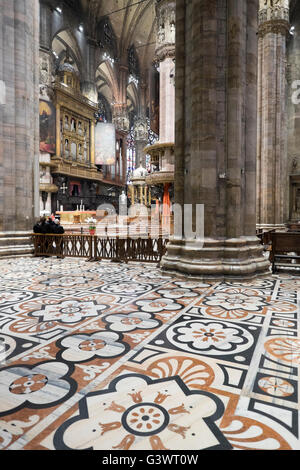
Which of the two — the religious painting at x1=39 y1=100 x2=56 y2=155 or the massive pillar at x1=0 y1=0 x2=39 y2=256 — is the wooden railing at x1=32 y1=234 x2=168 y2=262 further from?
the religious painting at x1=39 y1=100 x2=56 y2=155

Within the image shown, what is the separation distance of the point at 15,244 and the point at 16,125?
11.5ft

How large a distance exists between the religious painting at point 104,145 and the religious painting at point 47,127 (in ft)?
21.7

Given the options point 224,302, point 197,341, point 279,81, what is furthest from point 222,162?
point 279,81

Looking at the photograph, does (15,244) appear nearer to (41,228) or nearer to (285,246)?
(41,228)

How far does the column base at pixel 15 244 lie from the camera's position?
27.2 ft

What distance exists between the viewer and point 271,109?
13.5 meters

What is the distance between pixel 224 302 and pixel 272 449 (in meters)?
2.51

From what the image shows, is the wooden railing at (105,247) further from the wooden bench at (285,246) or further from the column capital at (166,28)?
the column capital at (166,28)

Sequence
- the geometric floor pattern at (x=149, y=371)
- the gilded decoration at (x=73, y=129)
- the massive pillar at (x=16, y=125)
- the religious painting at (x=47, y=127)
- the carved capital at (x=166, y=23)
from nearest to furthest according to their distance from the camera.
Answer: the geometric floor pattern at (x=149, y=371) → the massive pillar at (x=16, y=125) → the carved capital at (x=166, y=23) → the religious painting at (x=47, y=127) → the gilded decoration at (x=73, y=129)

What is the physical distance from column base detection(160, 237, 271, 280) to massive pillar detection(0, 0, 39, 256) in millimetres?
5289

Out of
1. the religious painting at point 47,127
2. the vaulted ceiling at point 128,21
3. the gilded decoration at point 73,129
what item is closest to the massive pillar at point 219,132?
the religious painting at point 47,127

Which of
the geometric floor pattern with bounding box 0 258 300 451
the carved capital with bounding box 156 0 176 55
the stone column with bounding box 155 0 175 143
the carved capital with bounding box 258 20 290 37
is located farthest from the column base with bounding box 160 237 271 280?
the carved capital with bounding box 156 0 176 55

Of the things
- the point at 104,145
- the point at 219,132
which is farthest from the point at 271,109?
the point at 104,145

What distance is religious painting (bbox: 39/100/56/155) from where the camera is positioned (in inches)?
906
